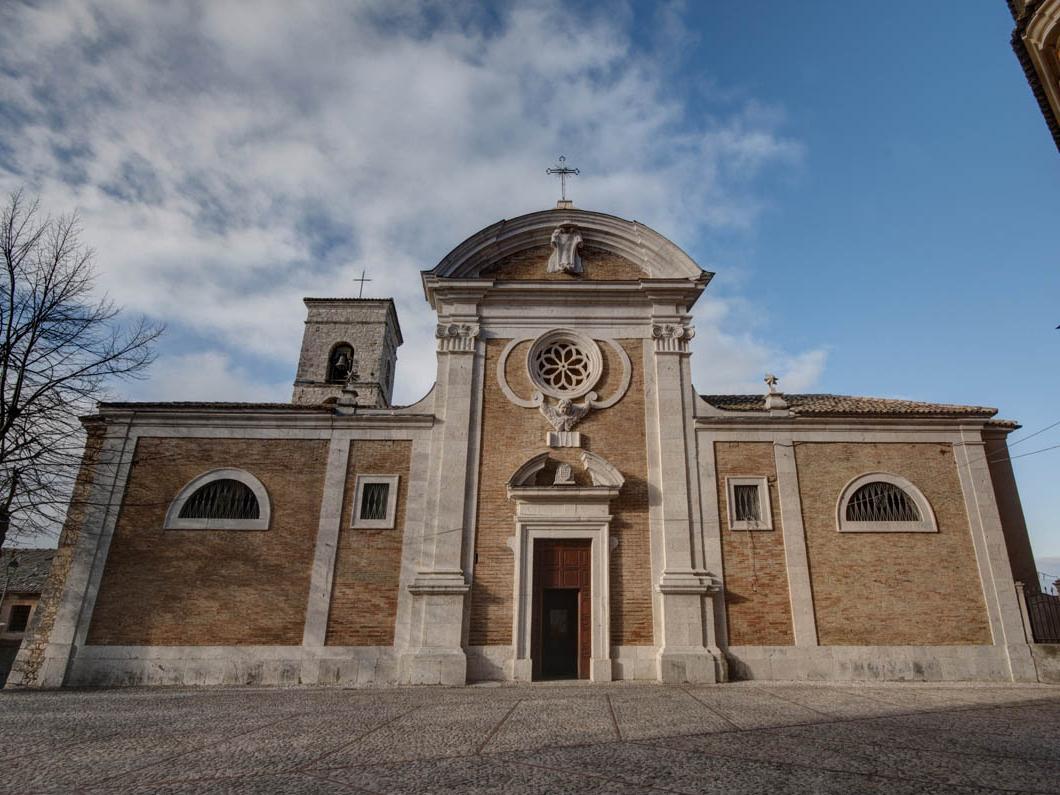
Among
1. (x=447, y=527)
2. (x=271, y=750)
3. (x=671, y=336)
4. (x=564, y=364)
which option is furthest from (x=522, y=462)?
(x=271, y=750)

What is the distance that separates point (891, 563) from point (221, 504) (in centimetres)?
1452

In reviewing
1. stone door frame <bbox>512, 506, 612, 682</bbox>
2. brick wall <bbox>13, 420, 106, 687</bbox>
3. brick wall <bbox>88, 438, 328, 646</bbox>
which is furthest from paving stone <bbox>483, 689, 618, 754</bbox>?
brick wall <bbox>13, 420, 106, 687</bbox>

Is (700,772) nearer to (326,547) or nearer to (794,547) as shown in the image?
(794,547)

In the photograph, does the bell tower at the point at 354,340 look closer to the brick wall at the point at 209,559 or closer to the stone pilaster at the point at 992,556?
the brick wall at the point at 209,559

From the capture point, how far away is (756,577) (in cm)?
1270

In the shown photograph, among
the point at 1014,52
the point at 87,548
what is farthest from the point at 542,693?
the point at 1014,52

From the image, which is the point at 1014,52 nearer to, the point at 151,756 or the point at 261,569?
the point at 151,756

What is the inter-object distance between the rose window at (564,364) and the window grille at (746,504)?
4053mm

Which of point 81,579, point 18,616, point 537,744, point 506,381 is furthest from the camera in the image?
point 18,616

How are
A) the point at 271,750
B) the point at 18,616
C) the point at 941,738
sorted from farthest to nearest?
the point at 18,616 < the point at 941,738 < the point at 271,750

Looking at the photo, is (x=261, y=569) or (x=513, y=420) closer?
(x=261, y=569)

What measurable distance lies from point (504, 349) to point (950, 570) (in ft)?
35.6

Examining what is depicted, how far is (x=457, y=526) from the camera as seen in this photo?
12.8 m

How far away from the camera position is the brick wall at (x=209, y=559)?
12.3m
